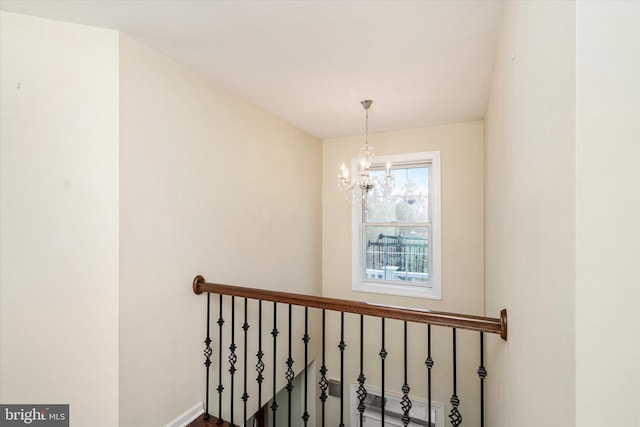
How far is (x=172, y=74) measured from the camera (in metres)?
1.85

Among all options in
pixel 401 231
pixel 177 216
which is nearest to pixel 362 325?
pixel 177 216

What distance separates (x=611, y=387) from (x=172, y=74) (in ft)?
7.64

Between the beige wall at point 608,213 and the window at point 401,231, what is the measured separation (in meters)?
2.80

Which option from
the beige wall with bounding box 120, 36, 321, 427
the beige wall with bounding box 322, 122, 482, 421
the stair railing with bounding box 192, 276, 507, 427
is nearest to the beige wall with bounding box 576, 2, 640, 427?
the stair railing with bounding box 192, 276, 507, 427

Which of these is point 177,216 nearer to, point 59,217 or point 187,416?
point 59,217

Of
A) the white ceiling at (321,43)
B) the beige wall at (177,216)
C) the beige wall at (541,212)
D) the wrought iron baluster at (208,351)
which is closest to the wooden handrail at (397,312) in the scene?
the beige wall at (541,212)

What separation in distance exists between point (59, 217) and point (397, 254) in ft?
10.0

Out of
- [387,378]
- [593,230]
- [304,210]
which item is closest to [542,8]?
[593,230]

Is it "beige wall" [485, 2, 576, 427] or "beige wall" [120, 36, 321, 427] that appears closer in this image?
"beige wall" [485, 2, 576, 427]

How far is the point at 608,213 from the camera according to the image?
19.6 inches

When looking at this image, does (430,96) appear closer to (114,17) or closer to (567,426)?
(114,17)

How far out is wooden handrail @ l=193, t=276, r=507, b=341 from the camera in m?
1.27

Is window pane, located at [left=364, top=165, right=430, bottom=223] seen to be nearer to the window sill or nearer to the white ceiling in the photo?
the window sill
